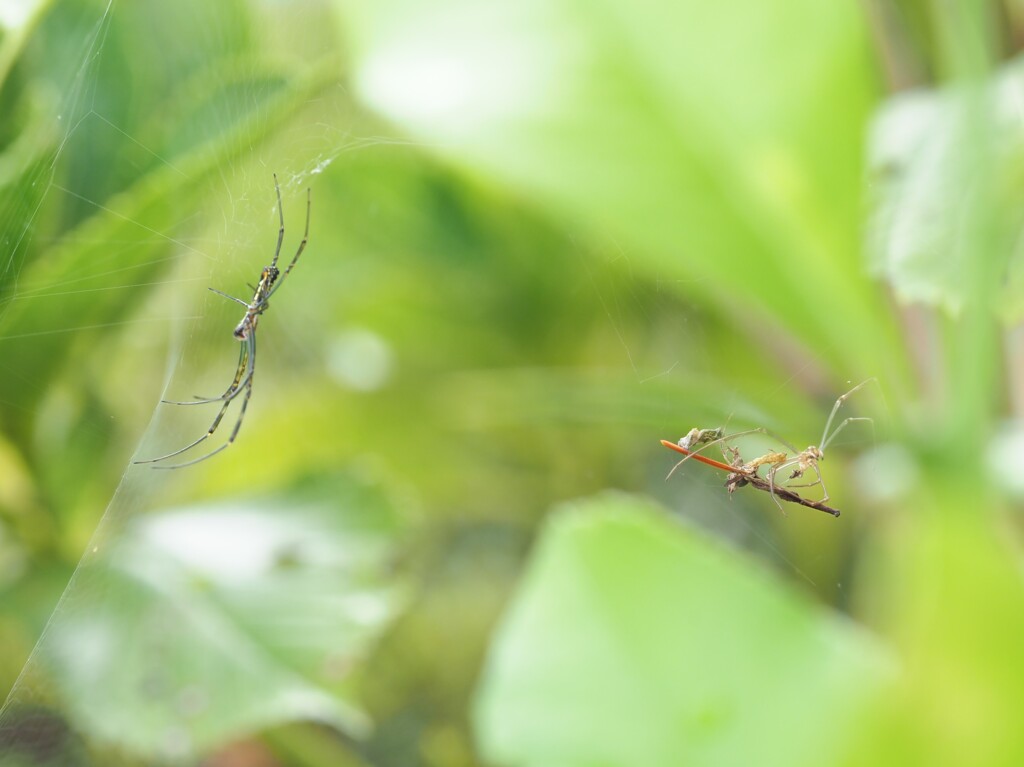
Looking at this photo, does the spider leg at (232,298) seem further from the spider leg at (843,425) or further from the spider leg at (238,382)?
the spider leg at (843,425)

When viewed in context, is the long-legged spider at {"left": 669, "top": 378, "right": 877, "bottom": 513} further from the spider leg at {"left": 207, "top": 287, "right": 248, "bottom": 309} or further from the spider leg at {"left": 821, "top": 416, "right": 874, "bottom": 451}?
the spider leg at {"left": 207, "top": 287, "right": 248, "bottom": 309}

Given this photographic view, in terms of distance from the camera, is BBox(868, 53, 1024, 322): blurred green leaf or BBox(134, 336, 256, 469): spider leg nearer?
BBox(868, 53, 1024, 322): blurred green leaf

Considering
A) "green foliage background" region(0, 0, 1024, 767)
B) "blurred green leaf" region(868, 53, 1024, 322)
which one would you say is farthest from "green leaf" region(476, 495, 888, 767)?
"blurred green leaf" region(868, 53, 1024, 322)

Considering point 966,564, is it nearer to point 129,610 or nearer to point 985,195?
point 985,195

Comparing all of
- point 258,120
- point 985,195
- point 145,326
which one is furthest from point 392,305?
point 985,195

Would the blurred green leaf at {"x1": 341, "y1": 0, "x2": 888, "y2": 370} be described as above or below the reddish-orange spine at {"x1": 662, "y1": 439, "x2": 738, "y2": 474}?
above

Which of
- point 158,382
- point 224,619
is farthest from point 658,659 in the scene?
point 158,382

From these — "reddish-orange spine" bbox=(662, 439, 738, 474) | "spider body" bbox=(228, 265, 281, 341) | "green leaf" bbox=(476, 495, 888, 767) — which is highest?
"spider body" bbox=(228, 265, 281, 341)
